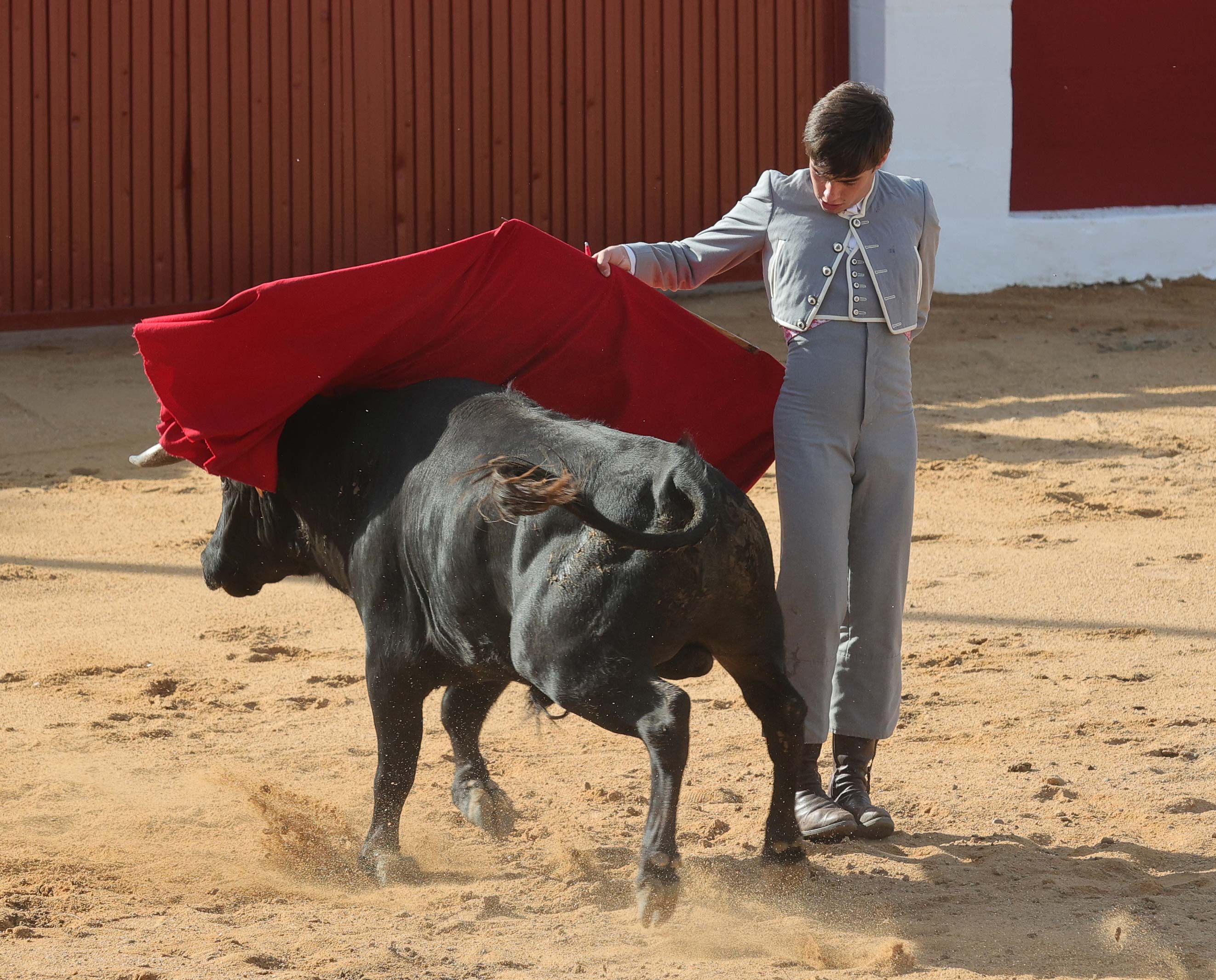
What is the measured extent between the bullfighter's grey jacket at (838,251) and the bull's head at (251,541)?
1221mm

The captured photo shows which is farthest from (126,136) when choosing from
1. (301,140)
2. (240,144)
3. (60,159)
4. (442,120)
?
(442,120)

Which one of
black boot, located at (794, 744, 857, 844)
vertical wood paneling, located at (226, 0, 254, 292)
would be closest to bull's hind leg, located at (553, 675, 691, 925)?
black boot, located at (794, 744, 857, 844)

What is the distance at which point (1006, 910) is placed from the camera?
3.12 metres

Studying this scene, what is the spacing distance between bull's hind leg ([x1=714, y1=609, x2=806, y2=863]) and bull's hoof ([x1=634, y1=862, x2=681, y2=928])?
440mm

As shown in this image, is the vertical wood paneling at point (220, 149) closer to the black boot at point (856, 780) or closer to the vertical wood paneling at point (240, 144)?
the vertical wood paneling at point (240, 144)

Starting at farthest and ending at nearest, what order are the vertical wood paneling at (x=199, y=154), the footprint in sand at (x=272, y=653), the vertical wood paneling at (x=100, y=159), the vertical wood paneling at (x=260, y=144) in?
the vertical wood paneling at (x=260, y=144) → the vertical wood paneling at (x=199, y=154) → the vertical wood paneling at (x=100, y=159) → the footprint in sand at (x=272, y=653)

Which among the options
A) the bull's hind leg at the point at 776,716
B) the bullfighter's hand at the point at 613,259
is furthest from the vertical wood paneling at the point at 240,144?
the bull's hind leg at the point at 776,716

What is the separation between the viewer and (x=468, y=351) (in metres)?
3.70

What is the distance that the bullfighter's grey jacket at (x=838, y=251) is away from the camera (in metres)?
3.43

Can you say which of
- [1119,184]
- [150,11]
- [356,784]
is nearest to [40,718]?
[356,784]

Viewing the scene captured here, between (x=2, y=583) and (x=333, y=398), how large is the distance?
2.72 metres

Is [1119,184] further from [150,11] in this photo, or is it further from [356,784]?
[356,784]

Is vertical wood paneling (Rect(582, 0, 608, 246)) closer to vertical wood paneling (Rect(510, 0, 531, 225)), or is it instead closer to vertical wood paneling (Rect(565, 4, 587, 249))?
vertical wood paneling (Rect(565, 4, 587, 249))

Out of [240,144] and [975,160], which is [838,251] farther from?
[975,160]
